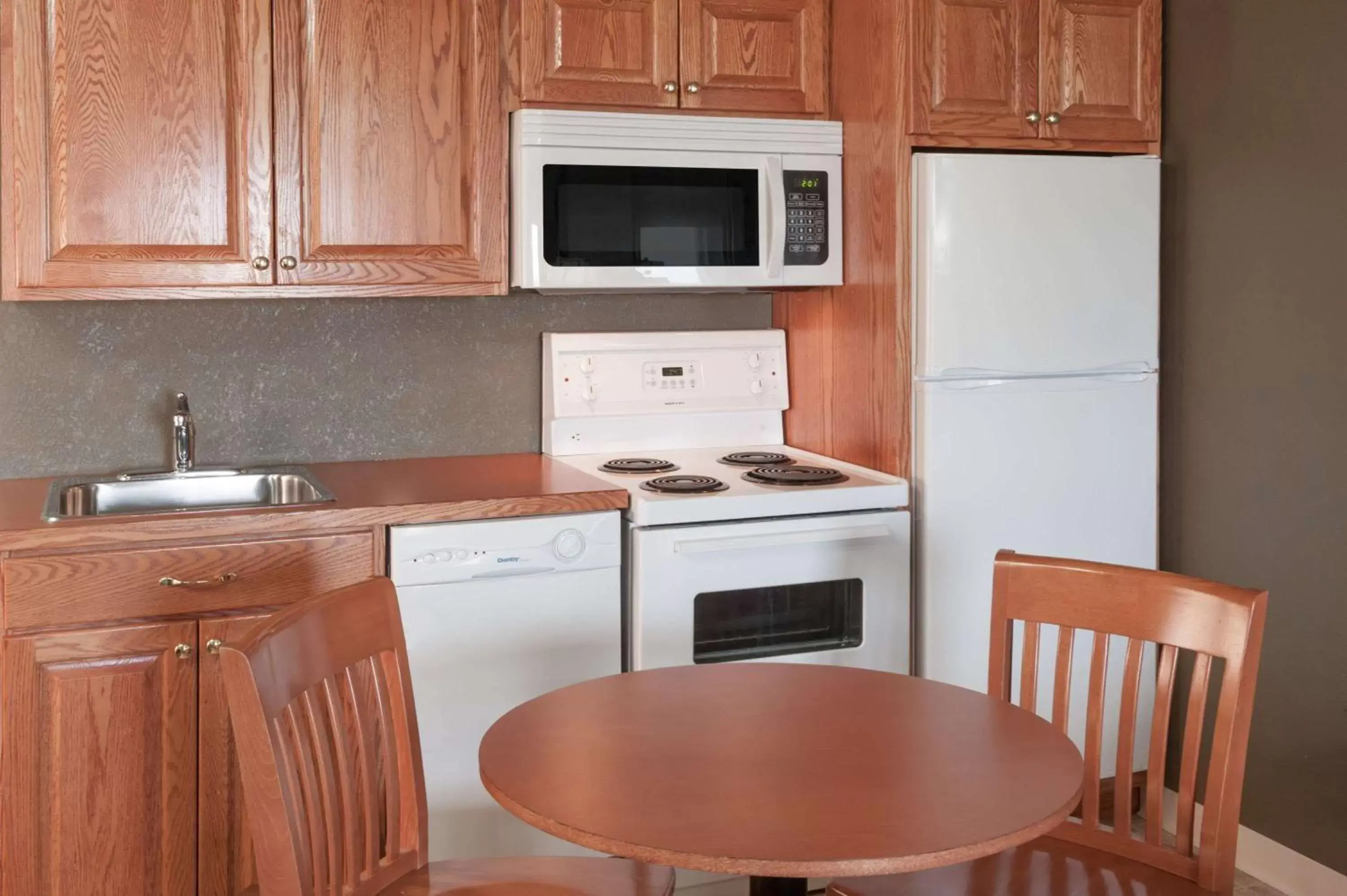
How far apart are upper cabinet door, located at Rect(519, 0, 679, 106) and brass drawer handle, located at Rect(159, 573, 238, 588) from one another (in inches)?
47.0

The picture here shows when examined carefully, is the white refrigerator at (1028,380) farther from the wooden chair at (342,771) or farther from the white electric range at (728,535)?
the wooden chair at (342,771)

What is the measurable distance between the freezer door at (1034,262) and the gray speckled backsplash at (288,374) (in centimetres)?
75

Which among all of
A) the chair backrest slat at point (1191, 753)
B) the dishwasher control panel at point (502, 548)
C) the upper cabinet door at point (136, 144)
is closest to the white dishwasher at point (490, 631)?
the dishwasher control panel at point (502, 548)

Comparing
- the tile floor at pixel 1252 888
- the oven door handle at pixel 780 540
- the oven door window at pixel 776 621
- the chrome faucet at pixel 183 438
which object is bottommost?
the tile floor at pixel 1252 888

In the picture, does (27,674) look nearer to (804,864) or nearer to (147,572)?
(147,572)

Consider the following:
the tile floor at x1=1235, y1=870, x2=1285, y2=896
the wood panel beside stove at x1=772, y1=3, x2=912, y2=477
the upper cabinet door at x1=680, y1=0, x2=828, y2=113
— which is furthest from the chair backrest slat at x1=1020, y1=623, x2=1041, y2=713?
the upper cabinet door at x1=680, y1=0, x2=828, y2=113

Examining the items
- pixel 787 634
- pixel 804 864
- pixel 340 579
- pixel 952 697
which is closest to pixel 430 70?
pixel 340 579

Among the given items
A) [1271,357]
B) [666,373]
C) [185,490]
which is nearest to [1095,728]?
[1271,357]

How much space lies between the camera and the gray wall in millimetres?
2715

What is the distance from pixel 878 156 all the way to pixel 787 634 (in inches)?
42.5

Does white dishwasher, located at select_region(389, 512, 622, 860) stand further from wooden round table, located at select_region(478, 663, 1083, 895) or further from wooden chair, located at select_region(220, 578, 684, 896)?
wooden round table, located at select_region(478, 663, 1083, 895)

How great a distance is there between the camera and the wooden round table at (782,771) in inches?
53.9

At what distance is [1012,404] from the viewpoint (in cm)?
293

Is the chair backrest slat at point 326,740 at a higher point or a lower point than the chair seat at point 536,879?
higher
